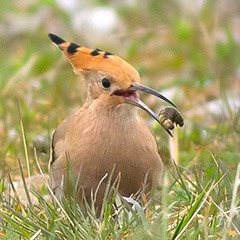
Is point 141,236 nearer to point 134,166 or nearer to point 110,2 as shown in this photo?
point 134,166

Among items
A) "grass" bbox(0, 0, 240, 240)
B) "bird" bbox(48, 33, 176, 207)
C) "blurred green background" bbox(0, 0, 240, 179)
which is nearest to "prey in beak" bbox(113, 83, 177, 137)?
"bird" bbox(48, 33, 176, 207)

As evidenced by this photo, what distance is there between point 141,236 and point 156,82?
362 cm

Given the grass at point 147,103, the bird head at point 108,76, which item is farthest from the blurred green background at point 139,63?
the bird head at point 108,76

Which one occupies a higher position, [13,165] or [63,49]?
[63,49]

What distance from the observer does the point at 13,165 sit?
4.47 meters

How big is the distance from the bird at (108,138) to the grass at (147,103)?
0.42 ft

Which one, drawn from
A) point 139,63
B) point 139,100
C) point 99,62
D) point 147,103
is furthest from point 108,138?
point 139,63

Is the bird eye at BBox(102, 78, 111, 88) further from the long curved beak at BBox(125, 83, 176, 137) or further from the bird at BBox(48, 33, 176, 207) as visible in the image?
the long curved beak at BBox(125, 83, 176, 137)

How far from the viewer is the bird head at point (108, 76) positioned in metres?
3.53

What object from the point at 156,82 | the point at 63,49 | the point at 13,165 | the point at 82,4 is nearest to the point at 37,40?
the point at 82,4

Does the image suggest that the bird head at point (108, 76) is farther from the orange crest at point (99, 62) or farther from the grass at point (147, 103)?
the grass at point (147, 103)

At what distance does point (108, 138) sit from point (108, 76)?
0.29 meters

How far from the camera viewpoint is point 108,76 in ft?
11.9

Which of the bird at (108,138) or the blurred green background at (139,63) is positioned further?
the blurred green background at (139,63)
